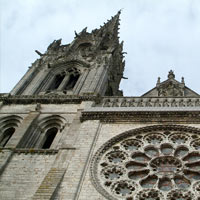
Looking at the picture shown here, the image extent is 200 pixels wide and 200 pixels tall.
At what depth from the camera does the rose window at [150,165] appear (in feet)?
40.2

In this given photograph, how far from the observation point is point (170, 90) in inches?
782

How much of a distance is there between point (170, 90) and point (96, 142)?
6.66 metres

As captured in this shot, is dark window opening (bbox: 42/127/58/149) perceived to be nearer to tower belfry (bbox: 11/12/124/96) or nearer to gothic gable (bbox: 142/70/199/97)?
tower belfry (bbox: 11/12/124/96)

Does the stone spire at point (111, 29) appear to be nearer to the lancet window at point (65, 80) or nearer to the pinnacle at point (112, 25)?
the pinnacle at point (112, 25)

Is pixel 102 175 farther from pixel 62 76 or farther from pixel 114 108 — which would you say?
pixel 62 76

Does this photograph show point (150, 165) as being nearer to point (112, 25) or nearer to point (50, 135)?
point (50, 135)

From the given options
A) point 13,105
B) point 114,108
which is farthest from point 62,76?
point 114,108

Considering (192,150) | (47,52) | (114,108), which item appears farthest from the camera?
(47,52)

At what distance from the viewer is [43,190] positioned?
39.3 ft

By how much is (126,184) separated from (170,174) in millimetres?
1439

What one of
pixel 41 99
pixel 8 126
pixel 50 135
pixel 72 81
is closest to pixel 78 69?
pixel 72 81

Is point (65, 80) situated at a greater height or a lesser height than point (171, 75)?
lesser

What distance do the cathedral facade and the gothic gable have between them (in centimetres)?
5

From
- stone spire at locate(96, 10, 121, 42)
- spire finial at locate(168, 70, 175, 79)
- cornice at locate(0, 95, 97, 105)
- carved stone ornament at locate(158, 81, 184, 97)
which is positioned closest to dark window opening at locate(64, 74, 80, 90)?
cornice at locate(0, 95, 97, 105)
